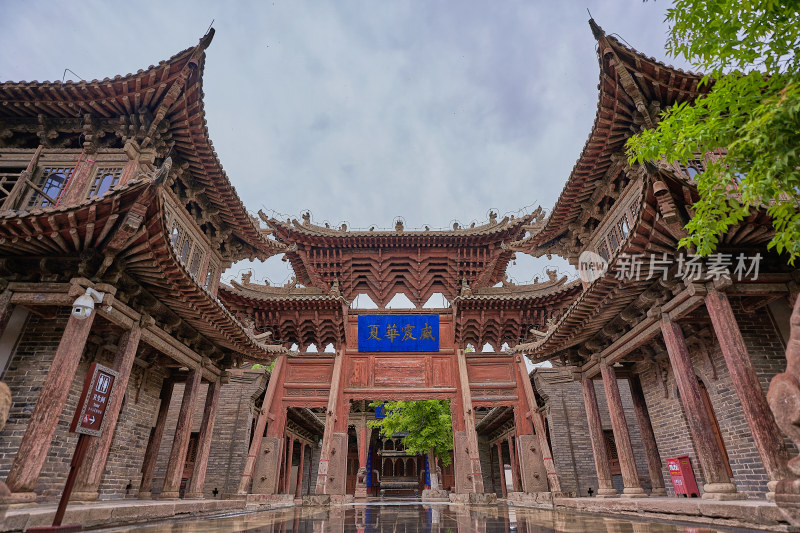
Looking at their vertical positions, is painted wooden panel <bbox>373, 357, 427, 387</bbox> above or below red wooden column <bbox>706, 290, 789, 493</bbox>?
above

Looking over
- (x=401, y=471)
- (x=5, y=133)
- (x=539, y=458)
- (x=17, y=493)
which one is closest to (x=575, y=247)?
(x=539, y=458)

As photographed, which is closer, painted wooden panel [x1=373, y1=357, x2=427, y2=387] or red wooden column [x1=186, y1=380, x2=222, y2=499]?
red wooden column [x1=186, y1=380, x2=222, y2=499]

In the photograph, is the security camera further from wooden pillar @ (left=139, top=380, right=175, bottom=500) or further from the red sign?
wooden pillar @ (left=139, top=380, right=175, bottom=500)

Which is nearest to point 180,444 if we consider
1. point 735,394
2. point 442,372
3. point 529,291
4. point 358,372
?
point 358,372

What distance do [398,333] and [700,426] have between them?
33.1 feet

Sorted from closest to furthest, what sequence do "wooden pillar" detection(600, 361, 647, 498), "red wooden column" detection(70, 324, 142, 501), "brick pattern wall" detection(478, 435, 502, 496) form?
"red wooden column" detection(70, 324, 142, 501)
"wooden pillar" detection(600, 361, 647, 498)
"brick pattern wall" detection(478, 435, 502, 496)

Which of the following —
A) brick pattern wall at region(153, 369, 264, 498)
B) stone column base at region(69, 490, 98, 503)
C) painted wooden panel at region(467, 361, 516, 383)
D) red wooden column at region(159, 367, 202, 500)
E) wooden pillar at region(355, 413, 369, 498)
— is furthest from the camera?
wooden pillar at region(355, 413, 369, 498)

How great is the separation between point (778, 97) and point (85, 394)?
9242 mm

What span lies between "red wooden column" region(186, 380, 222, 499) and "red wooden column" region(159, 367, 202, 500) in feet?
1.27

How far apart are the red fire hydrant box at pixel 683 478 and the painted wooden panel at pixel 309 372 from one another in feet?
35.1

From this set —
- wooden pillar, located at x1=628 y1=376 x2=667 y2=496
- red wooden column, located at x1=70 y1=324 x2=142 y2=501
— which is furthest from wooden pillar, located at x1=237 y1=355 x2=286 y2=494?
wooden pillar, located at x1=628 y1=376 x2=667 y2=496

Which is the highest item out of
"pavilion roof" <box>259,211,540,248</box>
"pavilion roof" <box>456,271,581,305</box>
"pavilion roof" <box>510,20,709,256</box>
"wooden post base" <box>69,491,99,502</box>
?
"pavilion roof" <box>259,211,540,248</box>

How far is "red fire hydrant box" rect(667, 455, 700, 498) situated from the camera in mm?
9945

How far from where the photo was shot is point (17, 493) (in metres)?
6.02
